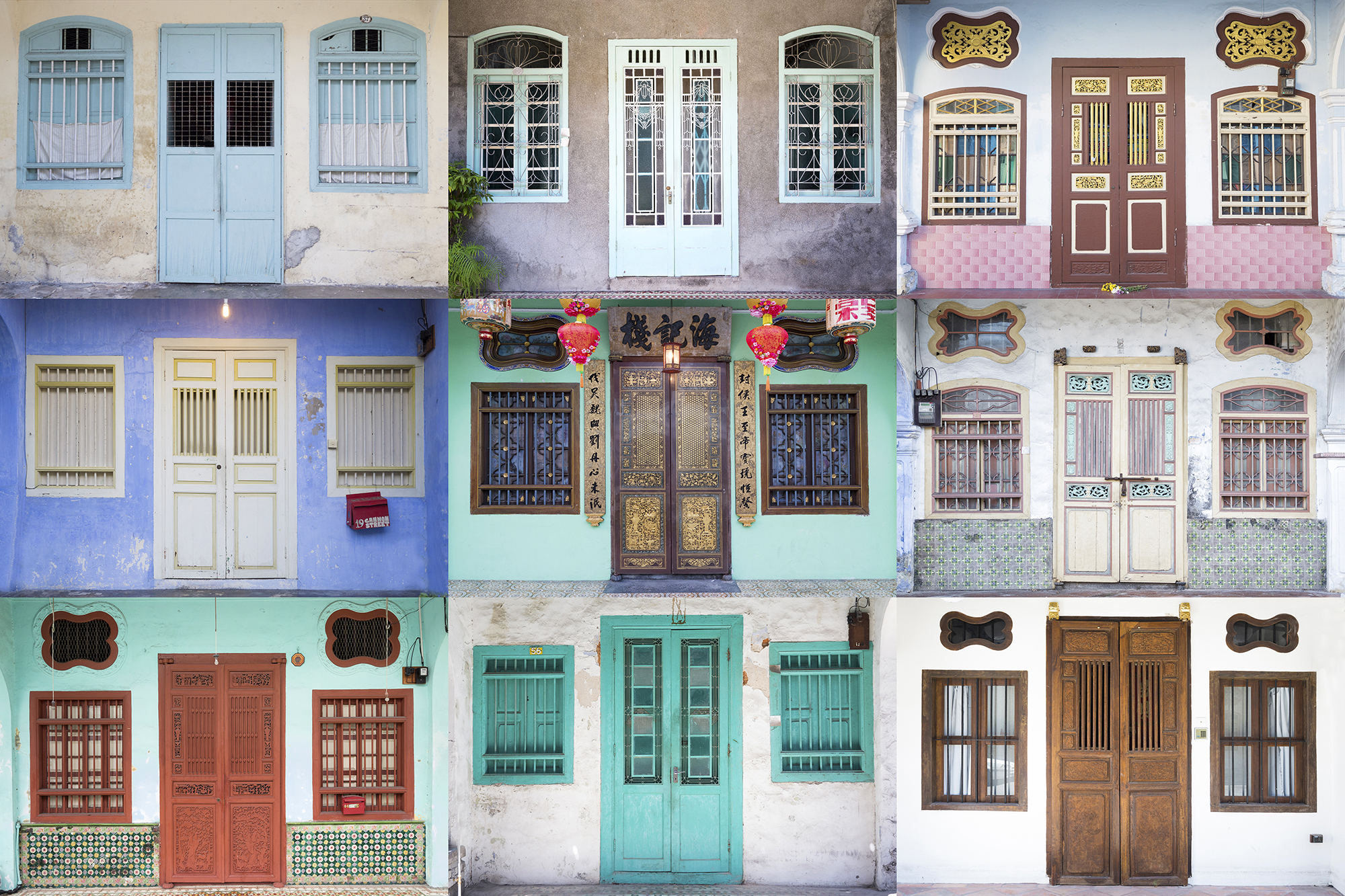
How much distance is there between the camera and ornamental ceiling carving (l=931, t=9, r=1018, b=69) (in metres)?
7.71

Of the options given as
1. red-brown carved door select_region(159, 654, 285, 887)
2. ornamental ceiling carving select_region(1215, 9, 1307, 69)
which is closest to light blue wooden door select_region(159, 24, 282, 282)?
red-brown carved door select_region(159, 654, 285, 887)

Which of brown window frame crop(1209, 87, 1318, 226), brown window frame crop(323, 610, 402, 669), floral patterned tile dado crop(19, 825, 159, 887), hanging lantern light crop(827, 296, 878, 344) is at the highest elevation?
brown window frame crop(1209, 87, 1318, 226)

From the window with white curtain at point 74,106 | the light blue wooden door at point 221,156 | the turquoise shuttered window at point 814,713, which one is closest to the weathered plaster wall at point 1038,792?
the turquoise shuttered window at point 814,713

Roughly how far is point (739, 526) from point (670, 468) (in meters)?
0.79

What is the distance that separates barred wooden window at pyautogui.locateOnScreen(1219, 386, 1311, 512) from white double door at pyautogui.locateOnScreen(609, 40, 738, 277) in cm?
454

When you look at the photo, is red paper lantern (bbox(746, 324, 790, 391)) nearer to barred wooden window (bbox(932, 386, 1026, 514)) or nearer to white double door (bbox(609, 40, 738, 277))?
white double door (bbox(609, 40, 738, 277))

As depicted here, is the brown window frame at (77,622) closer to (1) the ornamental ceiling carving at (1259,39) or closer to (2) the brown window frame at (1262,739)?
(2) the brown window frame at (1262,739)

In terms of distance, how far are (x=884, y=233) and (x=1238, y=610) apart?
464cm

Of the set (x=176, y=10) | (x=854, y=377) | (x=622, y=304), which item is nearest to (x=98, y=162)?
(x=176, y=10)

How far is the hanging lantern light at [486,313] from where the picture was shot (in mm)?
7340

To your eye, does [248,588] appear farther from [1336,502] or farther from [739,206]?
[1336,502]

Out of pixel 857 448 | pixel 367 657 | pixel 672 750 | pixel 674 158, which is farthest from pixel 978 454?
pixel 367 657

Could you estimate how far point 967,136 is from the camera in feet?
25.6

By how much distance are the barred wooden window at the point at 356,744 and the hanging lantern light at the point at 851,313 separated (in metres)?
4.94
